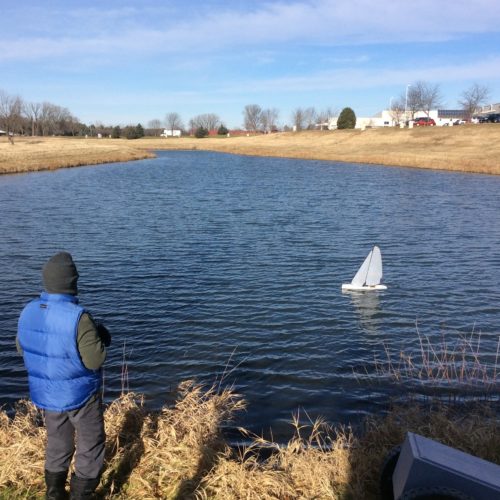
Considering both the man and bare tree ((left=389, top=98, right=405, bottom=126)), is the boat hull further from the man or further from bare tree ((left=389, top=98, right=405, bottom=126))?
bare tree ((left=389, top=98, right=405, bottom=126))

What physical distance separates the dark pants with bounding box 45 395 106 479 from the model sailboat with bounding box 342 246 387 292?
11869 mm

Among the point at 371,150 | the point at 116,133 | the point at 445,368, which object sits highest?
the point at 116,133

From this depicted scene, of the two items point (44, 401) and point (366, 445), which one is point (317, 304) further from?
point (44, 401)

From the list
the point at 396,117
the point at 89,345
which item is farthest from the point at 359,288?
the point at 396,117

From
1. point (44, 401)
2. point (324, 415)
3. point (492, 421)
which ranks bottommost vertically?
point (324, 415)

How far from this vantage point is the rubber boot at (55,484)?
17.4ft

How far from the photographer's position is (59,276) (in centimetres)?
496

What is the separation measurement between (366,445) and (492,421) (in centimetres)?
212

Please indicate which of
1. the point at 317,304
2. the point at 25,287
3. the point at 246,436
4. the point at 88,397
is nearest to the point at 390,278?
the point at 317,304

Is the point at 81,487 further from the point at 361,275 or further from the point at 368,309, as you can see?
the point at 361,275

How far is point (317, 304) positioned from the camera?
49.6 feet

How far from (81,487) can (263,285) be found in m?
11.7

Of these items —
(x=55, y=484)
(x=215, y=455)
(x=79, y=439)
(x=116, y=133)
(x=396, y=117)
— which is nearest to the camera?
(x=79, y=439)

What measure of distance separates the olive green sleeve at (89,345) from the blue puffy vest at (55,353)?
0.05 meters
